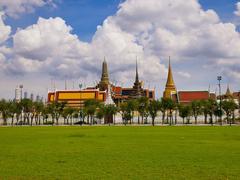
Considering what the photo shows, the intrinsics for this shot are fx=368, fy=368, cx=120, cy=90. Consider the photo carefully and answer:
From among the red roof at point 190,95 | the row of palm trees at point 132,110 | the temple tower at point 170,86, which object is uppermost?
the temple tower at point 170,86

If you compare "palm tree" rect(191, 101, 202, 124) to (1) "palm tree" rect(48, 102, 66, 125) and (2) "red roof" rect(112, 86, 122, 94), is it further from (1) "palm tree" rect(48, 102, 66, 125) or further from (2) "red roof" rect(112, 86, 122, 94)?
(2) "red roof" rect(112, 86, 122, 94)

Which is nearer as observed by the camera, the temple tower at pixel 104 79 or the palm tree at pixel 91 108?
the palm tree at pixel 91 108

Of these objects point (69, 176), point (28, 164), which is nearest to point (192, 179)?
point (69, 176)

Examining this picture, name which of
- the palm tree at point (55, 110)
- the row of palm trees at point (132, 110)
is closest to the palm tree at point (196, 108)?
the row of palm trees at point (132, 110)

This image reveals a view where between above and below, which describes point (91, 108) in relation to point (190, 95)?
below

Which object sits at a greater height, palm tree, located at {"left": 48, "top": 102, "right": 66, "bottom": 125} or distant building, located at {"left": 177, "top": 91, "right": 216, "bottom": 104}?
distant building, located at {"left": 177, "top": 91, "right": 216, "bottom": 104}

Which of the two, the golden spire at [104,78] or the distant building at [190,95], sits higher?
the golden spire at [104,78]

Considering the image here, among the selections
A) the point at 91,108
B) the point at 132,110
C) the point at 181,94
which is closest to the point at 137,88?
the point at 181,94

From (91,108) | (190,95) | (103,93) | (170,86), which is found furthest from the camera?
(170,86)

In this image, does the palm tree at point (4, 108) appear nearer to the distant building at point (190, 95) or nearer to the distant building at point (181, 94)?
the distant building at point (181, 94)

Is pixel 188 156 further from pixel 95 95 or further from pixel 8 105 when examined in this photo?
pixel 95 95

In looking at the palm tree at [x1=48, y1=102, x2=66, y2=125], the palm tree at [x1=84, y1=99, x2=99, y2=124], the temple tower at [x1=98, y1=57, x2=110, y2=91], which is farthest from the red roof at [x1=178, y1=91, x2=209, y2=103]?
the palm tree at [x1=48, y1=102, x2=66, y2=125]

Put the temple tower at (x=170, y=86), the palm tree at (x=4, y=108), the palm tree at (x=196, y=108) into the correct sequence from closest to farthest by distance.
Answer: the palm tree at (x=196, y=108) → the palm tree at (x=4, y=108) → the temple tower at (x=170, y=86)

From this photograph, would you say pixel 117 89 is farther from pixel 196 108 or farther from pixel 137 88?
pixel 196 108
